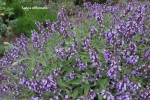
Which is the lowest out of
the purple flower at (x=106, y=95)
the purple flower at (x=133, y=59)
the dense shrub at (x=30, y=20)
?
the dense shrub at (x=30, y=20)

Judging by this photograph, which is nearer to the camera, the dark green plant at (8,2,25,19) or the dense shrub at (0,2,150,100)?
the dense shrub at (0,2,150,100)

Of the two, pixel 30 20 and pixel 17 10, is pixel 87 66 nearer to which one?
pixel 30 20

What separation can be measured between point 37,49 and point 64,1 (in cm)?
543

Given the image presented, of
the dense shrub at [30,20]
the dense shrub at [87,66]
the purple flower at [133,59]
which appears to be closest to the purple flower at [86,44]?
the dense shrub at [87,66]

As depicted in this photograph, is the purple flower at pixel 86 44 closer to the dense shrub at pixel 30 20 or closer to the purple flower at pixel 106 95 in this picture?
the purple flower at pixel 106 95

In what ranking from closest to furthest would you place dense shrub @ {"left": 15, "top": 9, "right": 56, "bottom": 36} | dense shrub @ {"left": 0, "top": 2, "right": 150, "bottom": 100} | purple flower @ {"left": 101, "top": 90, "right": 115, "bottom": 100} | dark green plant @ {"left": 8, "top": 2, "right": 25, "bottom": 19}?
purple flower @ {"left": 101, "top": 90, "right": 115, "bottom": 100} < dense shrub @ {"left": 0, "top": 2, "right": 150, "bottom": 100} < dense shrub @ {"left": 15, "top": 9, "right": 56, "bottom": 36} < dark green plant @ {"left": 8, "top": 2, "right": 25, "bottom": 19}

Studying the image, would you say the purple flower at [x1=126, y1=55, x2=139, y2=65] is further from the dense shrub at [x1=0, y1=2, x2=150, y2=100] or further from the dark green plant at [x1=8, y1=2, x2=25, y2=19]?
the dark green plant at [x1=8, y1=2, x2=25, y2=19]

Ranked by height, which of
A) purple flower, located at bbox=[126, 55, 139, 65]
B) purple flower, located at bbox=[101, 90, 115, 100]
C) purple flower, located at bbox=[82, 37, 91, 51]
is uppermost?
purple flower, located at bbox=[82, 37, 91, 51]

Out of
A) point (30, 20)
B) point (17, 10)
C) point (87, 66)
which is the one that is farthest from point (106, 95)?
point (17, 10)

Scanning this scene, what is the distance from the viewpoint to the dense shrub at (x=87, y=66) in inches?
109

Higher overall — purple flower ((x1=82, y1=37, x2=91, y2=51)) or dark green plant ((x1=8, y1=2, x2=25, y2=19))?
purple flower ((x1=82, y1=37, x2=91, y2=51))

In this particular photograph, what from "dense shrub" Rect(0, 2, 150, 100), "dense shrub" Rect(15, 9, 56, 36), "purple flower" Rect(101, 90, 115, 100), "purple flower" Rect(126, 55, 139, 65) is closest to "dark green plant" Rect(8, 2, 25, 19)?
"dense shrub" Rect(15, 9, 56, 36)

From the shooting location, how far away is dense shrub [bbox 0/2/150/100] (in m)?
2.78

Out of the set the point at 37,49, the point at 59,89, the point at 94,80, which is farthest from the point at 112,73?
the point at 37,49
